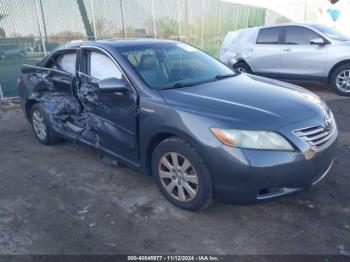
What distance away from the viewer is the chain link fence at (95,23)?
831 cm

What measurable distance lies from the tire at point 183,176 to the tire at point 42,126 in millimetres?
2257

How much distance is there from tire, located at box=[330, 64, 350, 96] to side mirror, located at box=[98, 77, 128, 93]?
6.01 metres

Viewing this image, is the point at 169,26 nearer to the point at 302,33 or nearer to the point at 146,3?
the point at 146,3

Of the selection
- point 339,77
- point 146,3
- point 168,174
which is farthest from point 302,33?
Result: point 168,174

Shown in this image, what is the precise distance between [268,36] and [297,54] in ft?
3.48

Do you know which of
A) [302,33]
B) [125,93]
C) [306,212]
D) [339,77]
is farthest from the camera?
[302,33]

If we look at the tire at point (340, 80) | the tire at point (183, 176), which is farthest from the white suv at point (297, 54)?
the tire at point (183, 176)

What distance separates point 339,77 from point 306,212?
18.1 ft

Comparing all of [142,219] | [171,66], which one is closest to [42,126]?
[171,66]

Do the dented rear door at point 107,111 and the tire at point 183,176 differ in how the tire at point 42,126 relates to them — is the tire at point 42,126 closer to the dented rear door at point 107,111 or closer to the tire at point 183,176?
the dented rear door at point 107,111

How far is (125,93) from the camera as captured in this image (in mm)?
3402

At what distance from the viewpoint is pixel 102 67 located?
3.81 meters

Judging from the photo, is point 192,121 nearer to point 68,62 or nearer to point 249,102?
point 249,102

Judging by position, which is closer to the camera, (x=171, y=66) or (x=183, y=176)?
(x=183, y=176)
